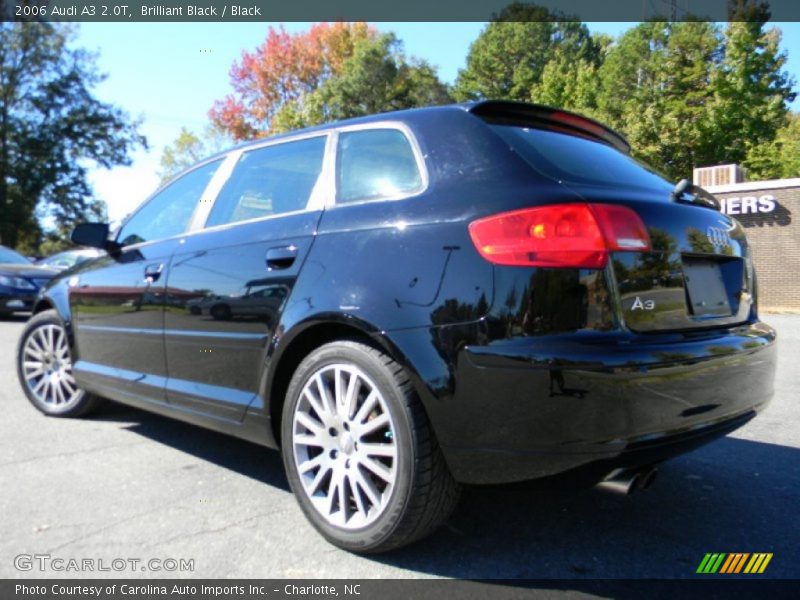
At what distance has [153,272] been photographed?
3727mm

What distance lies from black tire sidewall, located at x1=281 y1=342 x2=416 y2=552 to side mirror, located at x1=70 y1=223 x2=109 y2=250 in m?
2.24

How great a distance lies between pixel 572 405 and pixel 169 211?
279 centimetres

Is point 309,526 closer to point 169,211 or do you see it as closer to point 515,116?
point 515,116

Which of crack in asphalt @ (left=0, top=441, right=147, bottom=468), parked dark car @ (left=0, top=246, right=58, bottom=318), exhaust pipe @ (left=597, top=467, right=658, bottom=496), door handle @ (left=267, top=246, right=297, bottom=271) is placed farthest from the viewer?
parked dark car @ (left=0, top=246, right=58, bottom=318)

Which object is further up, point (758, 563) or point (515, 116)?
point (515, 116)

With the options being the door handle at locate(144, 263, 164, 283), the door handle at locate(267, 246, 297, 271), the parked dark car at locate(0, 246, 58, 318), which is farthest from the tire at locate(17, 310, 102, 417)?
the parked dark car at locate(0, 246, 58, 318)

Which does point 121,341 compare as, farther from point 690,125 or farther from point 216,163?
point 690,125

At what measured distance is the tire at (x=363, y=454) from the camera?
238 centimetres

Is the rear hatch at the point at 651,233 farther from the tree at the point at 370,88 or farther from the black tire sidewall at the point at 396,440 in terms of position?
the tree at the point at 370,88

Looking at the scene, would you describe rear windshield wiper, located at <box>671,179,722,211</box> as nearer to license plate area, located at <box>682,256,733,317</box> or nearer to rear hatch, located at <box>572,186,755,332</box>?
rear hatch, located at <box>572,186,755,332</box>

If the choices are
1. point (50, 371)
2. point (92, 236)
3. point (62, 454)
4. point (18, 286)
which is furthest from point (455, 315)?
point (18, 286)

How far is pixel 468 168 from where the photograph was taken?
98.8 inches

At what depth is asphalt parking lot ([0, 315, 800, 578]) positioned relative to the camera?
8.23ft

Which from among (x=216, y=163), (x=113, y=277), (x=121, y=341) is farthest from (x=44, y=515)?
(x=216, y=163)
